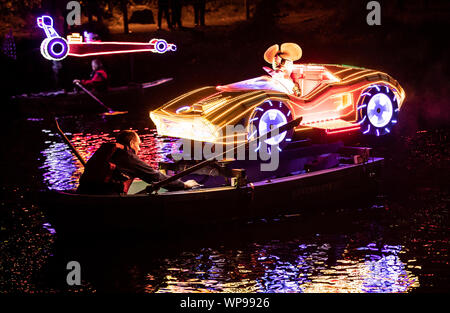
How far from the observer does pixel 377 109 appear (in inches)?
519

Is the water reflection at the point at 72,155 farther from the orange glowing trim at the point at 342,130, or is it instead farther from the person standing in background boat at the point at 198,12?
the person standing in background boat at the point at 198,12

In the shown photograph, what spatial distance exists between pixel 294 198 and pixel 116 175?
269cm

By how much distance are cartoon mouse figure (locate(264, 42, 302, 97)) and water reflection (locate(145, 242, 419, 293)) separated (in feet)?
10.6

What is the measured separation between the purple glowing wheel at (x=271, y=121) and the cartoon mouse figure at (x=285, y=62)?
0.80m

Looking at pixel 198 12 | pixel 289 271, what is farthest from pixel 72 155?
pixel 198 12

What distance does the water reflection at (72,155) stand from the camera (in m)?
14.2

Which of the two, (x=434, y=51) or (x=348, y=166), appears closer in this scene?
(x=348, y=166)

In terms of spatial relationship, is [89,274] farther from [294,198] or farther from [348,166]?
[348,166]

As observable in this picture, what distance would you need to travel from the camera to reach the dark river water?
9273 millimetres

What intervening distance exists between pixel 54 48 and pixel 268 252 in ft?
20.5

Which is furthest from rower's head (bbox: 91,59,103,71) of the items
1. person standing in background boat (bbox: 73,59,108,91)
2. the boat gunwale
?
the boat gunwale

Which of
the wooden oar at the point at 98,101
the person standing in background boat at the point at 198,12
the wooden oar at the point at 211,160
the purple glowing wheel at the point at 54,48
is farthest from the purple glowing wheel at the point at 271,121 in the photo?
the person standing in background boat at the point at 198,12

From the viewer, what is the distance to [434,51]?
84.5ft
